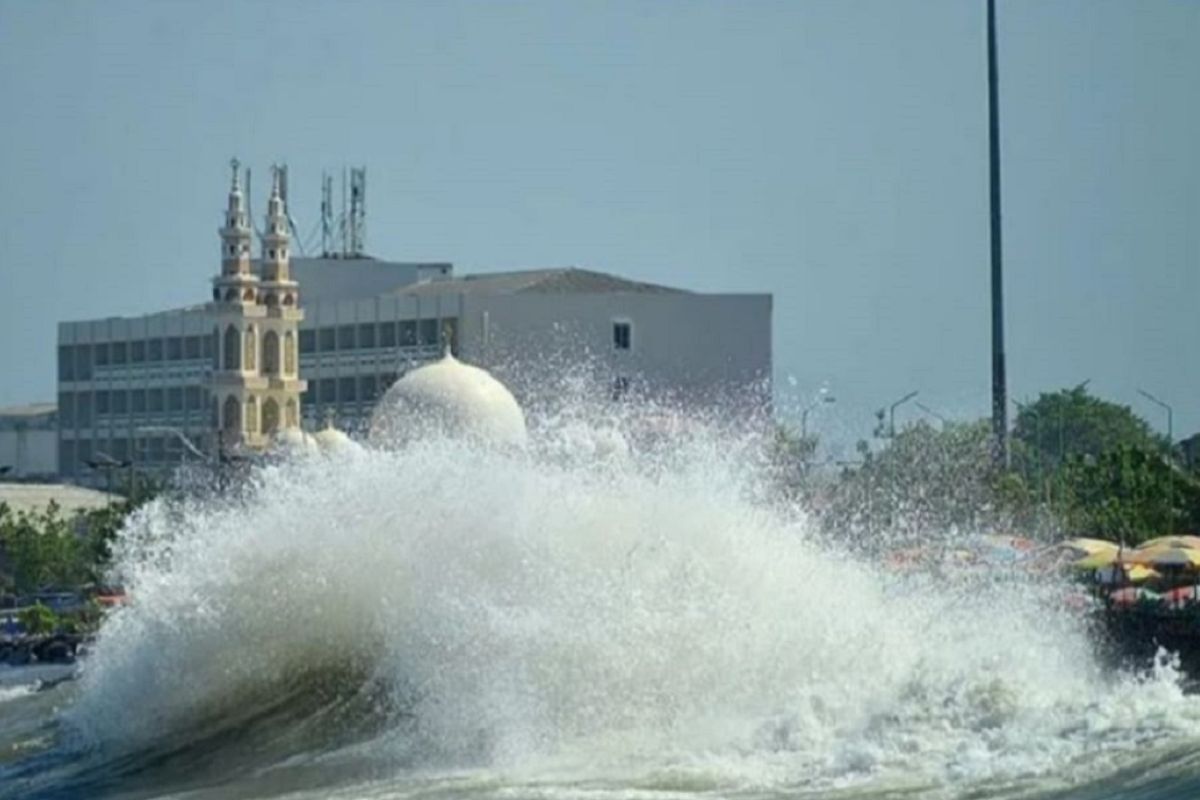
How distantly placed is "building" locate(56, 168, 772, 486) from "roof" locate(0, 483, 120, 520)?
12.7 ft

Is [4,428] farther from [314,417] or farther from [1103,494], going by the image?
[1103,494]

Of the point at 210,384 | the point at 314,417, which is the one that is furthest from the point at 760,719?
the point at 314,417

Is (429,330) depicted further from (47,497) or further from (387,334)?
(47,497)

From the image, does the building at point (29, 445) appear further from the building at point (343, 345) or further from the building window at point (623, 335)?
the building window at point (623, 335)

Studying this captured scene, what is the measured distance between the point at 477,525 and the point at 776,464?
9.80 meters

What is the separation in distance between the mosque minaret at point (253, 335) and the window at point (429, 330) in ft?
34.4

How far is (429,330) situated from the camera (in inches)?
4813

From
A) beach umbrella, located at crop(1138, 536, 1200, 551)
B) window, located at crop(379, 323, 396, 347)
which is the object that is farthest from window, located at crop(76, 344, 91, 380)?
beach umbrella, located at crop(1138, 536, 1200, 551)

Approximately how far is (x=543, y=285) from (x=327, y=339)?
9895 millimetres

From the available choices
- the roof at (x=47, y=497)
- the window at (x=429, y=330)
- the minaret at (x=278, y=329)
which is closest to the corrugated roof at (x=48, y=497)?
the roof at (x=47, y=497)

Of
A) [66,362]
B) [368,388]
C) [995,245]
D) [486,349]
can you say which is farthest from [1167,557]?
[66,362]

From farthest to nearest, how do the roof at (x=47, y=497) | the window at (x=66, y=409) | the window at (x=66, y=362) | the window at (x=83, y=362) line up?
the window at (x=66, y=409), the window at (x=66, y=362), the window at (x=83, y=362), the roof at (x=47, y=497)

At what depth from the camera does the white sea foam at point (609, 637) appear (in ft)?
89.9

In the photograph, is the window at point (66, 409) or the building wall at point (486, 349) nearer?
the building wall at point (486, 349)
